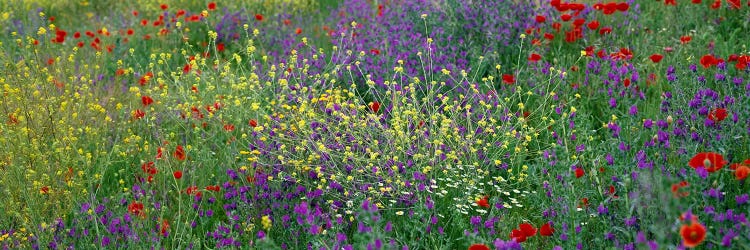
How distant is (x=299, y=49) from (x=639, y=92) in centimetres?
233

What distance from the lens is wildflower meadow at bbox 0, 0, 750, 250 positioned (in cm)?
257

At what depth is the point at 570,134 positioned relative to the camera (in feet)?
10.7

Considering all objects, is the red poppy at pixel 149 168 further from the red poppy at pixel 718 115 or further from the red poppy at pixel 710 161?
the red poppy at pixel 718 115

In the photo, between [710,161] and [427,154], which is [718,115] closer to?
[710,161]

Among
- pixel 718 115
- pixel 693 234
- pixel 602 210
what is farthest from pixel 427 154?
pixel 693 234

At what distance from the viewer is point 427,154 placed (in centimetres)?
297

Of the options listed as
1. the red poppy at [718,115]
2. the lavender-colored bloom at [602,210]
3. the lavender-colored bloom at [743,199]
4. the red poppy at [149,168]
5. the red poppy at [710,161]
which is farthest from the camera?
the red poppy at [149,168]

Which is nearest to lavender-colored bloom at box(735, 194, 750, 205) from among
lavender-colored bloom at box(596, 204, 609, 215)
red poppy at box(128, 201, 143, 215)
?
lavender-colored bloom at box(596, 204, 609, 215)

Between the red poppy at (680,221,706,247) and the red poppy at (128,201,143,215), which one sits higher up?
the red poppy at (680,221,706,247)

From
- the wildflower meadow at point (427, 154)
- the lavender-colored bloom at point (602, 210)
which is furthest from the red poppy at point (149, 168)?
the lavender-colored bloom at point (602, 210)

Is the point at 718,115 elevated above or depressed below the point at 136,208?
above

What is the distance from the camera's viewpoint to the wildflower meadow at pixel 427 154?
2568 mm

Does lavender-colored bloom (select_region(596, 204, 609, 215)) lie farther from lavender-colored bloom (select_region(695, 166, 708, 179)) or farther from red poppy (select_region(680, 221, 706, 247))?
red poppy (select_region(680, 221, 706, 247))

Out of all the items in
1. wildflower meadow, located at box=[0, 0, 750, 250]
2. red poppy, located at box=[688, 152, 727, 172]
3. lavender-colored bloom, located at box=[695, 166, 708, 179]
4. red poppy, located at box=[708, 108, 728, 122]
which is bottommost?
wildflower meadow, located at box=[0, 0, 750, 250]
